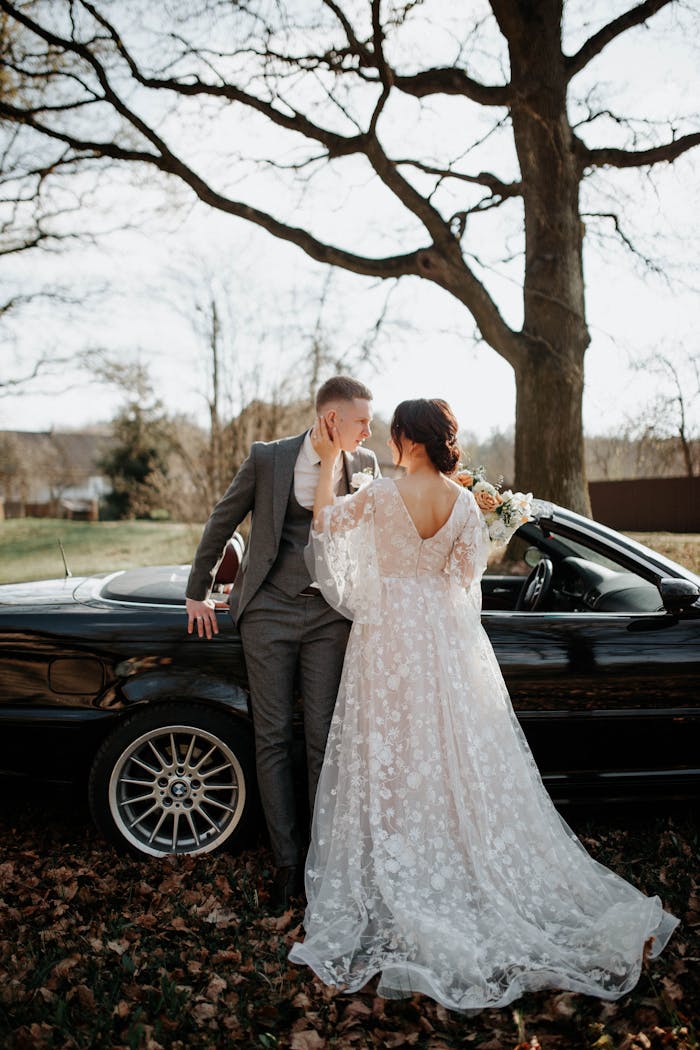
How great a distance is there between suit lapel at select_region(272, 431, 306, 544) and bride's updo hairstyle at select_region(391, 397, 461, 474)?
46 cm

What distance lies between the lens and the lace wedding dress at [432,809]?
2.72 meters

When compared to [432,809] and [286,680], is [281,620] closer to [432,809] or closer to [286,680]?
[286,680]

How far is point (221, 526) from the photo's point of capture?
3.38 m

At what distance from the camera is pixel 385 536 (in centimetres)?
314

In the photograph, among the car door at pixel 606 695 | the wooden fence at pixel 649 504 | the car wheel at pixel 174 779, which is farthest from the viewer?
the wooden fence at pixel 649 504

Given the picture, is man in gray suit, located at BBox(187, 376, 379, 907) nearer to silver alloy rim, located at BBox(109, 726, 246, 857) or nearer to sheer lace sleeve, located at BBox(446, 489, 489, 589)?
silver alloy rim, located at BBox(109, 726, 246, 857)

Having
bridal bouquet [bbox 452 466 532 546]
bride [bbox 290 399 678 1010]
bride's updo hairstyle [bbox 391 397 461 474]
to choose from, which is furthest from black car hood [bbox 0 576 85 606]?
bridal bouquet [bbox 452 466 532 546]

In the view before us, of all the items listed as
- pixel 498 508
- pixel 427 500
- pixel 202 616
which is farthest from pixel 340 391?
pixel 202 616

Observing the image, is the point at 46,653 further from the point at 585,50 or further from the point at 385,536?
the point at 585,50

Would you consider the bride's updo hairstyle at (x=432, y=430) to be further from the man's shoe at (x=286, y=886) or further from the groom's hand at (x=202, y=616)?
the man's shoe at (x=286, y=886)

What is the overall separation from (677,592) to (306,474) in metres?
1.68

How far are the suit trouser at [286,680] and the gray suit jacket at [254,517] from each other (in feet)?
0.33

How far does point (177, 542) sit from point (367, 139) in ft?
42.2

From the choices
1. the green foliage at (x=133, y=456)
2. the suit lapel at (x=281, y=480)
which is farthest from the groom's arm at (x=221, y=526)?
the green foliage at (x=133, y=456)
